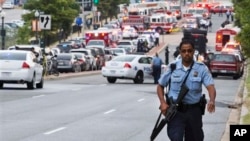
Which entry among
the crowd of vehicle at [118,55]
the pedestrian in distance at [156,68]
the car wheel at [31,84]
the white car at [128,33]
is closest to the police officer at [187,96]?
the crowd of vehicle at [118,55]

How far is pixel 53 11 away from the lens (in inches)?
3179

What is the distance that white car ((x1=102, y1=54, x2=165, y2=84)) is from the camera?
45.1 meters

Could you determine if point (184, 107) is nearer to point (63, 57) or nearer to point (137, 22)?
A: point (63, 57)

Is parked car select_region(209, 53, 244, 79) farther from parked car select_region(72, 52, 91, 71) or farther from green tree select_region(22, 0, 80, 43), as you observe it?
green tree select_region(22, 0, 80, 43)

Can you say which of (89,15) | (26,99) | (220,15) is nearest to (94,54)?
(26,99)

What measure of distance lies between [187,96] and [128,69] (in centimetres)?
3280

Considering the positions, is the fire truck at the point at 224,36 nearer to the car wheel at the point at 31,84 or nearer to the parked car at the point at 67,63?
the parked car at the point at 67,63

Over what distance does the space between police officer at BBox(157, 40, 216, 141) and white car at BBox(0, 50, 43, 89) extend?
23.3 metres

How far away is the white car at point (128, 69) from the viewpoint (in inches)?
1775

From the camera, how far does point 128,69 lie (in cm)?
4500

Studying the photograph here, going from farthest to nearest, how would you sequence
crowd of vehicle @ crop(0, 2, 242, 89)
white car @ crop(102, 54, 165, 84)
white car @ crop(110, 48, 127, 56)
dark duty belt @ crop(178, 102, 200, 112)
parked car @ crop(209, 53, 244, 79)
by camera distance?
white car @ crop(110, 48, 127, 56), parked car @ crop(209, 53, 244, 79), white car @ crop(102, 54, 165, 84), crowd of vehicle @ crop(0, 2, 242, 89), dark duty belt @ crop(178, 102, 200, 112)

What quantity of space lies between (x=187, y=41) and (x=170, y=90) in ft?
2.25

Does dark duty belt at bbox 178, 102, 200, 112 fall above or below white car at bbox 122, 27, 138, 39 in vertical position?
above

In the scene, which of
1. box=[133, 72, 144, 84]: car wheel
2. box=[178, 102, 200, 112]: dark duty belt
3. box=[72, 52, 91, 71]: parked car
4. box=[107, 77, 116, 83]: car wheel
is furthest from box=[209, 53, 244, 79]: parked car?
box=[178, 102, 200, 112]: dark duty belt
